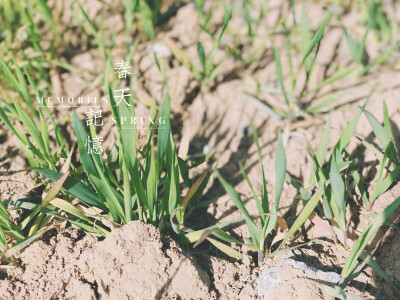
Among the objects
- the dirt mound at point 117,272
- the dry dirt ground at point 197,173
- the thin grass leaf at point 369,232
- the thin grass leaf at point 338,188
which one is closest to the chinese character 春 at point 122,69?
the dry dirt ground at point 197,173

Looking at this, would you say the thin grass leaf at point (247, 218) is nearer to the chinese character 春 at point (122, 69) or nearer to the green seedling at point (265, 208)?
the green seedling at point (265, 208)

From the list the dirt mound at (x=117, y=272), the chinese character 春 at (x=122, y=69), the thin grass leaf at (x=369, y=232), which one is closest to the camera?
the thin grass leaf at (x=369, y=232)

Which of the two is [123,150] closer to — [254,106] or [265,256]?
[265,256]

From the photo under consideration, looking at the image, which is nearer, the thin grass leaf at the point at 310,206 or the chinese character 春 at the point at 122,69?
the thin grass leaf at the point at 310,206

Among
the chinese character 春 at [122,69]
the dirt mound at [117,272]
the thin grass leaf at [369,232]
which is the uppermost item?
the chinese character 春 at [122,69]

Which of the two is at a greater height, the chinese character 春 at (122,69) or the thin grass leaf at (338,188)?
the chinese character 春 at (122,69)

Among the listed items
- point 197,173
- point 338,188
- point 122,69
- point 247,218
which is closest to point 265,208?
point 247,218

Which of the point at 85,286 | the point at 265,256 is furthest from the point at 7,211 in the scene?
the point at 265,256

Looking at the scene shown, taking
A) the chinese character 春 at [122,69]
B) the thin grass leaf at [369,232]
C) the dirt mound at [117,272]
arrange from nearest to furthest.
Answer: the thin grass leaf at [369,232] < the dirt mound at [117,272] < the chinese character 春 at [122,69]
